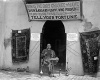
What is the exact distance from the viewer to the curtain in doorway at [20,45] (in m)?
11.4

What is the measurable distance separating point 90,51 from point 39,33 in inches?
114

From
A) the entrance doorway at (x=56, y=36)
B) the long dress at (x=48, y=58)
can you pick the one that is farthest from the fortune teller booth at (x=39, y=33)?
the entrance doorway at (x=56, y=36)

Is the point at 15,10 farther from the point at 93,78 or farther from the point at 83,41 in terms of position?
the point at 93,78


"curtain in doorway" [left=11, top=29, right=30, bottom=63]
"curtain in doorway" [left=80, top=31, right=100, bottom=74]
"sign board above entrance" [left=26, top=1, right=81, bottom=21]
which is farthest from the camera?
"curtain in doorway" [left=11, top=29, right=30, bottom=63]

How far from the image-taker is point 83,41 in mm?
10359

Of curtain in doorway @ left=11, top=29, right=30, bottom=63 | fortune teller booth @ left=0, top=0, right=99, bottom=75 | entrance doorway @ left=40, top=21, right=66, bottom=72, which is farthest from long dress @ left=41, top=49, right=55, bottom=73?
entrance doorway @ left=40, top=21, right=66, bottom=72

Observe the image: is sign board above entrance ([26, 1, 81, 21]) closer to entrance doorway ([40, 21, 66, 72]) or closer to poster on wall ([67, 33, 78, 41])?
poster on wall ([67, 33, 78, 41])

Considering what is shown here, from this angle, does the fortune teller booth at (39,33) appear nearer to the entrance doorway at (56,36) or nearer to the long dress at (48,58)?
the long dress at (48,58)

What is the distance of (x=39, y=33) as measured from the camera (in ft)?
36.7

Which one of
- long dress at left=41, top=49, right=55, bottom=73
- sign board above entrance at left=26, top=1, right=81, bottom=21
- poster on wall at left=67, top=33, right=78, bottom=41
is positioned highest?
sign board above entrance at left=26, top=1, right=81, bottom=21

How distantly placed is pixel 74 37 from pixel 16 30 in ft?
11.0

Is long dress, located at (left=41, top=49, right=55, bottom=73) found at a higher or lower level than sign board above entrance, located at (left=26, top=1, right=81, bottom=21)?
lower

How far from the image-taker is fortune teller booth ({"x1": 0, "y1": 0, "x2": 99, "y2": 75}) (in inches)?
408

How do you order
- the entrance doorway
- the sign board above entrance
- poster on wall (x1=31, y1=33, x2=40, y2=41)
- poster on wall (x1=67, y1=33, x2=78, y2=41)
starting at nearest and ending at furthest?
1. the sign board above entrance
2. poster on wall (x1=67, y1=33, x2=78, y2=41)
3. poster on wall (x1=31, y1=33, x2=40, y2=41)
4. the entrance doorway
